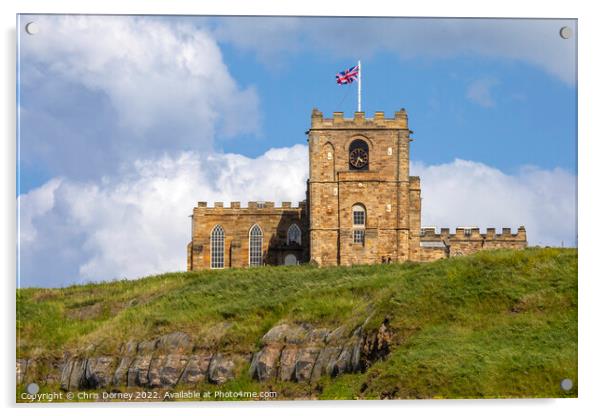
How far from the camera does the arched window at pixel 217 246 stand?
64688 millimetres

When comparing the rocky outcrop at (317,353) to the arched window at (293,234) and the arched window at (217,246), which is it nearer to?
the arched window at (217,246)

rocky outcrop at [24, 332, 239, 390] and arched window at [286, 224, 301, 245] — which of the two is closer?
rocky outcrop at [24, 332, 239, 390]

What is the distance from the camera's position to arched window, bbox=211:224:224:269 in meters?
64.7

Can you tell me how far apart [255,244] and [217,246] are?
220 cm

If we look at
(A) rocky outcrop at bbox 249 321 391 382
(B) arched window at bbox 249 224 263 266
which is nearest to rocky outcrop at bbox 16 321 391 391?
(A) rocky outcrop at bbox 249 321 391 382

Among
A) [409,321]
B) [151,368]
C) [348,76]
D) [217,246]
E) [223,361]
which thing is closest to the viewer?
[409,321]

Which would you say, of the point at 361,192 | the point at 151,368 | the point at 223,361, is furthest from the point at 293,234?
the point at 151,368

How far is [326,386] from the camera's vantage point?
2959 cm

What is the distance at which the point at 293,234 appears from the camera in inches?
2574

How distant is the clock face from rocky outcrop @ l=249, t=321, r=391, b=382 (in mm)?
28827

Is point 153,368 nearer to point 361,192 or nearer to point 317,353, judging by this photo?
point 317,353

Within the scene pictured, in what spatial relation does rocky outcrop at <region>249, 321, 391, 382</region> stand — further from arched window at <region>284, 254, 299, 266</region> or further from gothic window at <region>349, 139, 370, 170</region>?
arched window at <region>284, 254, 299, 266</region>

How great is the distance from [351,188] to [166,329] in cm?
2682

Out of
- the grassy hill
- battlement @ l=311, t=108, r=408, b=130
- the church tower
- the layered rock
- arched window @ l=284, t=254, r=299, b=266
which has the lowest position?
the layered rock
